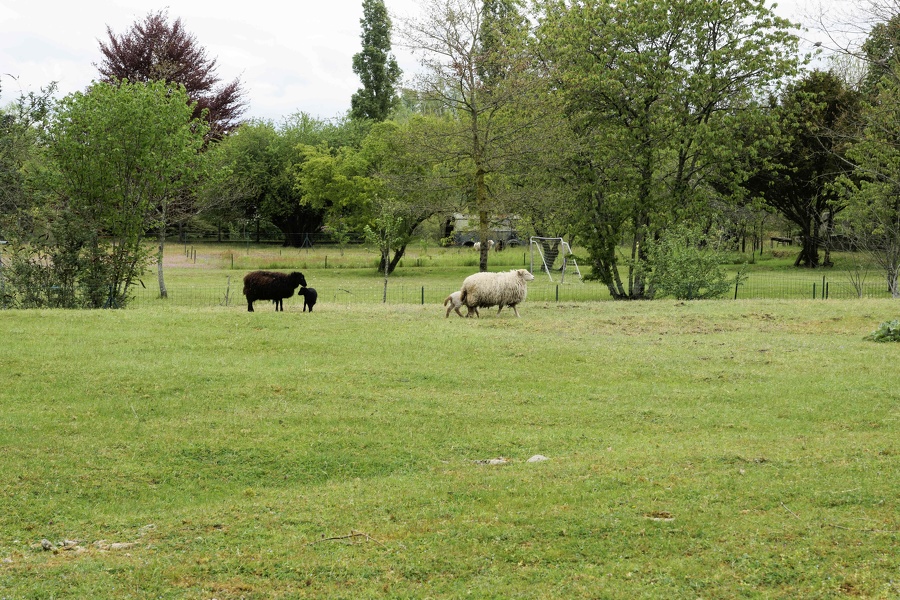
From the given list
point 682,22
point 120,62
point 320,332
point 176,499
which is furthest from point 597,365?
point 120,62

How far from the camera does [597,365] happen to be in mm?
16797

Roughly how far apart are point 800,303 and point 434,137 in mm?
15724

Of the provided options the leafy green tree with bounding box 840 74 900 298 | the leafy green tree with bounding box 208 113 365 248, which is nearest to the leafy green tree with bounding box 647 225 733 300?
the leafy green tree with bounding box 840 74 900 298

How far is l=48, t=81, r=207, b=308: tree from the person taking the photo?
25.5 m

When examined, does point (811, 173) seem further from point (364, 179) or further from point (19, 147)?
point (19, 147)

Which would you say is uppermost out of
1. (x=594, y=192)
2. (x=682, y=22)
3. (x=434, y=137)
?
(x=682, y=22)

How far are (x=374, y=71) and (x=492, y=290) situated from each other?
207 feet

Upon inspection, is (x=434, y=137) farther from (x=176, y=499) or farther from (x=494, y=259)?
(x=176, y=499)

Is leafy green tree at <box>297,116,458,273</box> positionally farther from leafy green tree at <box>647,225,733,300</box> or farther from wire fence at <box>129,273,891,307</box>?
leafy green tree at <box>647,225,733,300</box>

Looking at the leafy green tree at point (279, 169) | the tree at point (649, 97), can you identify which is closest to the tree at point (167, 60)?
the leafy green tree at point (279, 169)

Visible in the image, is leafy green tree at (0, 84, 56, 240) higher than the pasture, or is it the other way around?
leafy green tree at (0, 84, 56, 240)

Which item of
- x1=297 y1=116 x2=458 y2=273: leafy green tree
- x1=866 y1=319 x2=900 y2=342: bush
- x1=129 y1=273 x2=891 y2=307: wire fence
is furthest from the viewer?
x1=297 y1=116 x2=458 y2=273: leafy green tree

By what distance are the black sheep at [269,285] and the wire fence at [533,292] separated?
217 inches

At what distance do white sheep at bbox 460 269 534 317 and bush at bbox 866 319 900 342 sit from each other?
27.9ft
